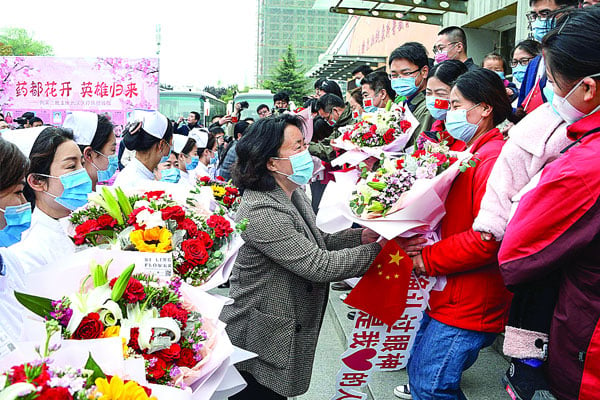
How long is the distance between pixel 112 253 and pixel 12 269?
2.57ft

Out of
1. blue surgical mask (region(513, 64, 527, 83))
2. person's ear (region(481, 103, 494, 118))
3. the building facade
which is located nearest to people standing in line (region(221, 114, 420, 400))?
person's ear (region(481, 103, 494, 118))

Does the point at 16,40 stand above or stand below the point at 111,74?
above

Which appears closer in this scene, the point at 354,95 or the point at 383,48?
the point at 354,95

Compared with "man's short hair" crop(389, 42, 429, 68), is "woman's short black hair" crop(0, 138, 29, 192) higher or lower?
lower

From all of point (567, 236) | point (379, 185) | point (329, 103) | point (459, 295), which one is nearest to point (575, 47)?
point (567, 236)

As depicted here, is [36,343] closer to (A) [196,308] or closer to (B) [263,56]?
(A) [196,308]

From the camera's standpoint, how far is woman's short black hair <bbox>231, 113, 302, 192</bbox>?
9.63 feet

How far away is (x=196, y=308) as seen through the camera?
1952 millimetres

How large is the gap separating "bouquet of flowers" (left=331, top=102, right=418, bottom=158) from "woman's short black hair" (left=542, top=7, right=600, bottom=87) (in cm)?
230

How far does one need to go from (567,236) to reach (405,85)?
Result: 10.5ft

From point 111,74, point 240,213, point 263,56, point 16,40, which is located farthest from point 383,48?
point 263,56

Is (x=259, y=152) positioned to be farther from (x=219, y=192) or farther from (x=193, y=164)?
(x=193, y=164)

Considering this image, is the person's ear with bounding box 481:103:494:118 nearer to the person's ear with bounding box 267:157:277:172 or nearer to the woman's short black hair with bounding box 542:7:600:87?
the woman's short black hair with bounding box 542:7:600:87

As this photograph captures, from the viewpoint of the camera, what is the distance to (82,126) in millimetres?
4059
